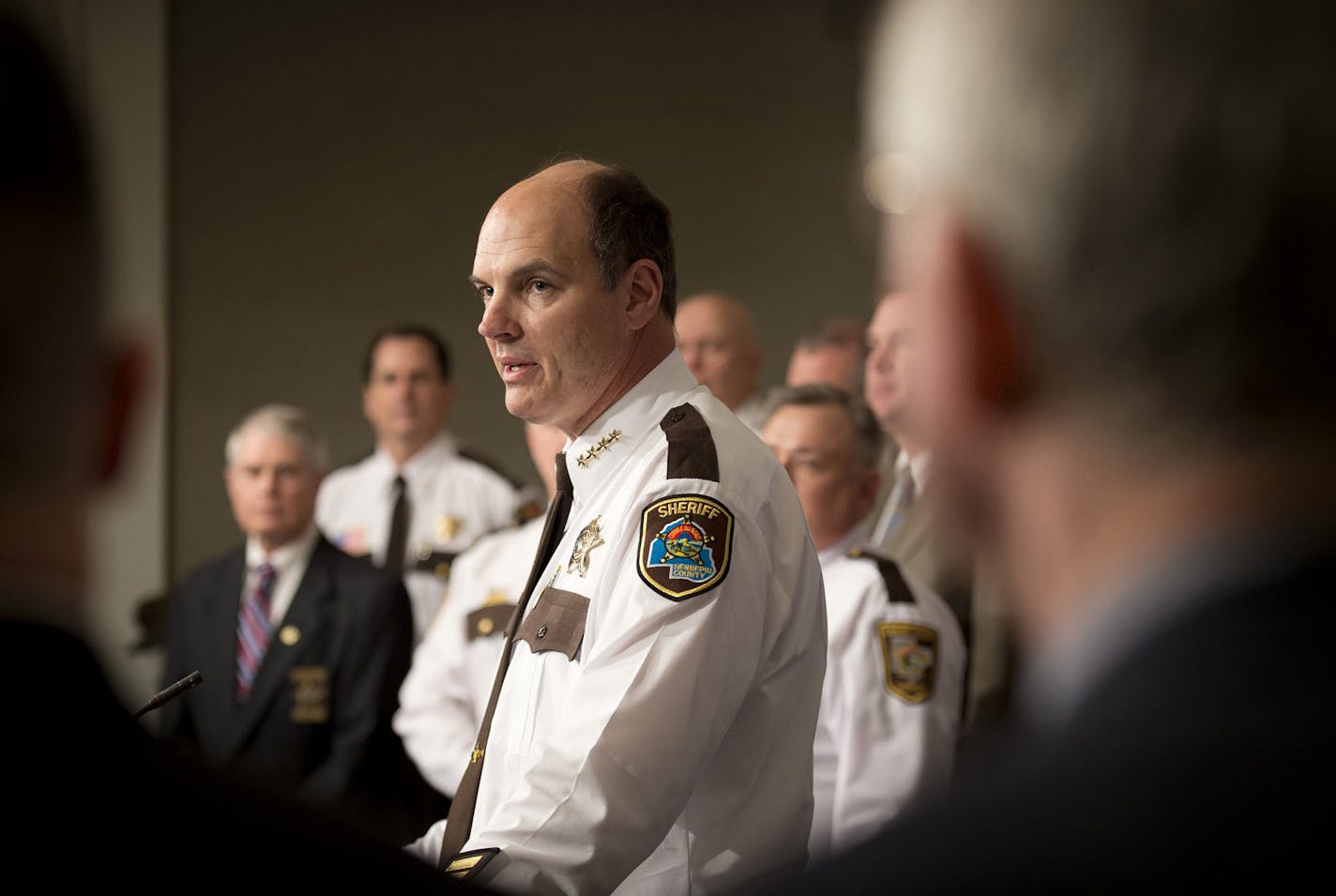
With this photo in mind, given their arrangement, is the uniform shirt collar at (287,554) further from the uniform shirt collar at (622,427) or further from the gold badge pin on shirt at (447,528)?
the uniform shirt collar at (622,427)

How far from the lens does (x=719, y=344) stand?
13.8 ft

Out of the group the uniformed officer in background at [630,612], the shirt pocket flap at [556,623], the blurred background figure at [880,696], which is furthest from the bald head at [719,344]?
the shirt pocket flap at [556,623]

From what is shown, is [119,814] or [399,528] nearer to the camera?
[119,814]

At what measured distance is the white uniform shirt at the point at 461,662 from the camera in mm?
2975

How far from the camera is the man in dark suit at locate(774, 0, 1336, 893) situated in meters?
0.55

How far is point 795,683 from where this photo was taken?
174cm

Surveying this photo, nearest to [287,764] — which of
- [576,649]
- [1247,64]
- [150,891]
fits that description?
[576,649]

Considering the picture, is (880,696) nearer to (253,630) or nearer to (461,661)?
(461,661)

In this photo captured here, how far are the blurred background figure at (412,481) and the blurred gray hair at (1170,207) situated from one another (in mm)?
4131

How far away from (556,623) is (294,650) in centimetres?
204

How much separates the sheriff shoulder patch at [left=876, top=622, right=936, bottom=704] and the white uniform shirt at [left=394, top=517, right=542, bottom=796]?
31.3 inches

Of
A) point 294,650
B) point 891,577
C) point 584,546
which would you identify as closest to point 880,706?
point 891,577

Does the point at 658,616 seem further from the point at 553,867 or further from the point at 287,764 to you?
the point at 287,764

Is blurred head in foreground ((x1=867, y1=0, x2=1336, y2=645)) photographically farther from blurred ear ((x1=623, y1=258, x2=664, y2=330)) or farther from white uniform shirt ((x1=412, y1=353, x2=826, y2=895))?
blurred ear ((x1=623, y1=258, x2=664, y2=330))
